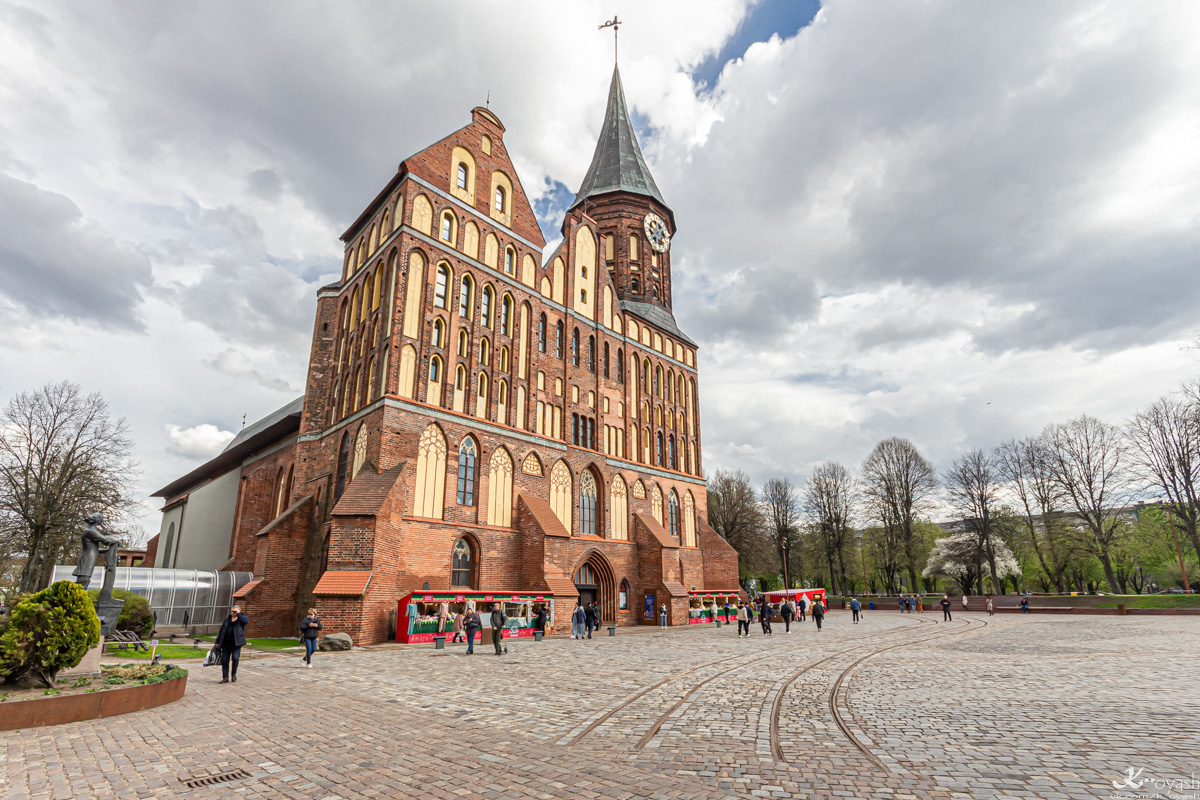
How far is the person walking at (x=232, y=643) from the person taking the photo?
11.2 meters

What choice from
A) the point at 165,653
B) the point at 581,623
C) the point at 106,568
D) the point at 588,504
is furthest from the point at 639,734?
the point at 588,504

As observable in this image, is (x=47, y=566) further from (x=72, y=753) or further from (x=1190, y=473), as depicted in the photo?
(x=1190, y=473)

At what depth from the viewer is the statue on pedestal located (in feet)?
44.8

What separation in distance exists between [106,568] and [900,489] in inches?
2003

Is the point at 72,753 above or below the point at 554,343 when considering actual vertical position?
below

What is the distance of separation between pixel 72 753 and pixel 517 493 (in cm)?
1894

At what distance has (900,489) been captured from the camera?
49.4 metres

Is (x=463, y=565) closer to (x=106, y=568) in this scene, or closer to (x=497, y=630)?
(x=497, y=630)

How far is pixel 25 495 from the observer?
27906 mm

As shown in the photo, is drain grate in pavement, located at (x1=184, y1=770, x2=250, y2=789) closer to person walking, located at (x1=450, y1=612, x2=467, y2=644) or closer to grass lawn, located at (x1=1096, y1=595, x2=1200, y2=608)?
person walking, located at (x1=450, y1=612, x2=467, y2=644)

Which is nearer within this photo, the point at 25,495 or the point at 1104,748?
the point at 1104,748

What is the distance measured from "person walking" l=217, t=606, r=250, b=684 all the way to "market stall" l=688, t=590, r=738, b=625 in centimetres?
2355

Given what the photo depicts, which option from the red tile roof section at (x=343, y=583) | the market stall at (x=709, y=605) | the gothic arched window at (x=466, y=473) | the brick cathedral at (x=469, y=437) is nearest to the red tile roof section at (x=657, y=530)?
the brick cathedral at (x=469, y=437)

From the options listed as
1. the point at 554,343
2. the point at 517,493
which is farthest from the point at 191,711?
the point at 554,343
